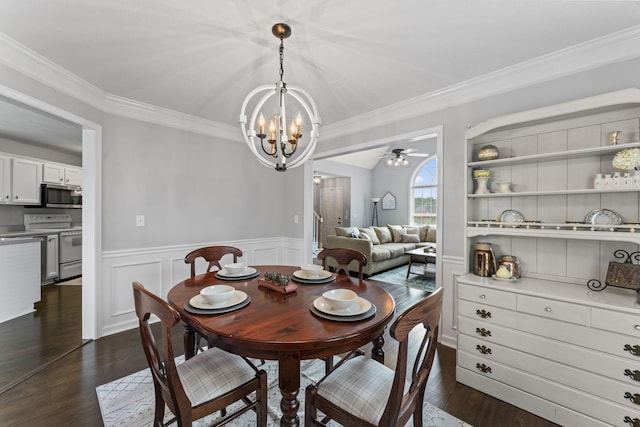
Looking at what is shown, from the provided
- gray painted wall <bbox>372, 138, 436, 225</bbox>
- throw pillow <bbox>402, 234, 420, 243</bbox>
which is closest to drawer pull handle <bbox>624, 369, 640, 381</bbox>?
throw pillow <bbox>402, 234, 420, 243</bbox>

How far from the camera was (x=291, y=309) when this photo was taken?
1395 millimetres

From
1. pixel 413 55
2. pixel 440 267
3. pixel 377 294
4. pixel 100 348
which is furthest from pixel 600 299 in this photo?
pixel 100 348

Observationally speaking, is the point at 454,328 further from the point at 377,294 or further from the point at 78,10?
the point at 78,10

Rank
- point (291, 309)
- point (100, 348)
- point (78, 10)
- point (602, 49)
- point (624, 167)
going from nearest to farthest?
point (291, 309)
point (78, 10)
point (624, 167)
point (602, 49)
point (100, 348)

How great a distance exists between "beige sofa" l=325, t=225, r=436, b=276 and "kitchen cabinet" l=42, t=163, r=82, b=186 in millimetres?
5150

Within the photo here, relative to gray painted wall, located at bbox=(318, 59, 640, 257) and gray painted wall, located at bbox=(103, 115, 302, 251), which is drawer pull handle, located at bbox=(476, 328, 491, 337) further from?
gray painted wall, located at bbox=(103, 115, 302, 251)

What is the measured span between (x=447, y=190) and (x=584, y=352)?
1488 mm

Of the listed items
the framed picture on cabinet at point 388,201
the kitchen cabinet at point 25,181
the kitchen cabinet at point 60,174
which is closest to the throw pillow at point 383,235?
the framed picture on cabinet at point 388,201

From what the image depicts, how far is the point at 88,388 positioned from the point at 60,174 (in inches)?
187

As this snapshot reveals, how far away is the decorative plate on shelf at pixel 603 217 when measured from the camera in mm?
1762

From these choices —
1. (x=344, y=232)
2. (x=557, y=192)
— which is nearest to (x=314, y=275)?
(x=557, y=192)

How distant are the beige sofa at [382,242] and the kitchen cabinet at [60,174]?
5150mm

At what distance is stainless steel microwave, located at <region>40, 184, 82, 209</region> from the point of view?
4582 millimetres

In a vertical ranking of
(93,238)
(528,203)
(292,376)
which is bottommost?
(292,376)
